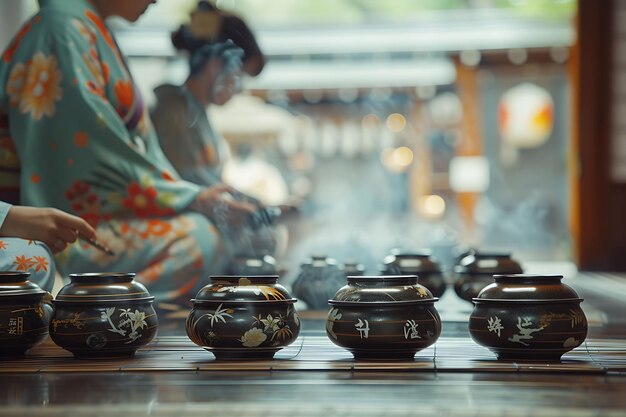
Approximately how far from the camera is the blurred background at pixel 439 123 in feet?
21.3

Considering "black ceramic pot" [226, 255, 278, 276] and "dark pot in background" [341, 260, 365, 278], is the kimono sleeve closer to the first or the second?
"black ceramic pot" [226, 255, 278, 276]

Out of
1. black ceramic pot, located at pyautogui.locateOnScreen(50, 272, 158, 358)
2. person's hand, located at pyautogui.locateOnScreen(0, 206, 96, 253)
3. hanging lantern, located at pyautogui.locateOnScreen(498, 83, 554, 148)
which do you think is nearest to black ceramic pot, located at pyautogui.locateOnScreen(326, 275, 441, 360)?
black ceramic pot, located at pyautogui.locateOnScreen(50, 272, 158, 358)

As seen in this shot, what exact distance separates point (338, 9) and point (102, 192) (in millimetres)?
4213

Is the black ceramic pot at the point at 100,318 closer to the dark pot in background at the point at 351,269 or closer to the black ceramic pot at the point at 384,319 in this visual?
the black ceramic pot at the point at 384,319

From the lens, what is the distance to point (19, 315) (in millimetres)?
1962

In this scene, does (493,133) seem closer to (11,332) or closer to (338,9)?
(338,9)

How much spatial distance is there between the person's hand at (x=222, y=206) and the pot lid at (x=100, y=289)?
1413mm

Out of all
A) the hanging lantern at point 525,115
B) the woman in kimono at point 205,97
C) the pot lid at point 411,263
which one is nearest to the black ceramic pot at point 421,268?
the pot lid at point 411,263

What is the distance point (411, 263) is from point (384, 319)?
1.39m

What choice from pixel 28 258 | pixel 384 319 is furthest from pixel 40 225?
pixel 384 319

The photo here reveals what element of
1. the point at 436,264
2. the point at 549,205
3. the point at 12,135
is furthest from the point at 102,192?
the point at 549,205

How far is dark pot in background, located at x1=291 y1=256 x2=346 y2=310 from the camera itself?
3.25 meters

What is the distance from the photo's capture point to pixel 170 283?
336cm

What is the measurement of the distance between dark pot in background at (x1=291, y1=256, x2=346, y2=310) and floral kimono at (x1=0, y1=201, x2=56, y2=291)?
39.1 inches
